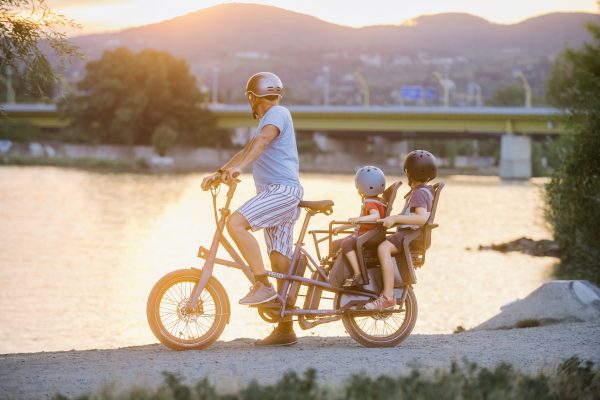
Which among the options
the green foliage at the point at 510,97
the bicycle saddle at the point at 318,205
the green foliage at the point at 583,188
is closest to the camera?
the bicycle saddle at the point at 318,205

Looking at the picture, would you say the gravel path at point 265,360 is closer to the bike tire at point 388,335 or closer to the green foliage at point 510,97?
the bike tire at point 388,335

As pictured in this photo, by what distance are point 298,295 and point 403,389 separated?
2.87m

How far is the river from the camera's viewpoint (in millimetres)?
Answer: 18094

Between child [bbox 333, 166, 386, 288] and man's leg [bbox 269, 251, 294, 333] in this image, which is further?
man's leg [bbox 269, 251, 294, 333]

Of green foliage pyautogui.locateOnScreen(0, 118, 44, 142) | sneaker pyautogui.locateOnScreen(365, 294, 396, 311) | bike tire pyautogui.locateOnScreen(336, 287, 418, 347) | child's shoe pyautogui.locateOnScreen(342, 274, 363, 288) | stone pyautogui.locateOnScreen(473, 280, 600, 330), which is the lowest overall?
green foliage pyautogui.locateOnScreen(0, 118, 44, 142)

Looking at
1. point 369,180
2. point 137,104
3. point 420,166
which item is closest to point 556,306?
point 420,166

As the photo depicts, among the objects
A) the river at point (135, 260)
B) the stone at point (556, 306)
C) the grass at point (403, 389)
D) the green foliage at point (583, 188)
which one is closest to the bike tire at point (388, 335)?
the grass at point (403, 389)

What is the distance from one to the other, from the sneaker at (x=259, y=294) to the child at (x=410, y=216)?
82 cm

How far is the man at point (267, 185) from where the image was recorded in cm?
915

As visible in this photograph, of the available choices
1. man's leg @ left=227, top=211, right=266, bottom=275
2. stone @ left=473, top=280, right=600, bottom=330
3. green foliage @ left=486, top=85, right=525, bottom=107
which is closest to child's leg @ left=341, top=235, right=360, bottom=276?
man's leg @ left=227, top=211, right=266, bottom=275

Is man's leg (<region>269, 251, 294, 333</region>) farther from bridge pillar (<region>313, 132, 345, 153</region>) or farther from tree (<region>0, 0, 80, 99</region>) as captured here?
bridge pillar (<region>313, 132, 345, 153</region>)

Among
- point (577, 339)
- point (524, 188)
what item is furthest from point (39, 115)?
point (577, 339)

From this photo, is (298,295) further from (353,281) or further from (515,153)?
(515,153)

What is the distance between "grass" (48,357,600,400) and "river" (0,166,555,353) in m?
8.86
